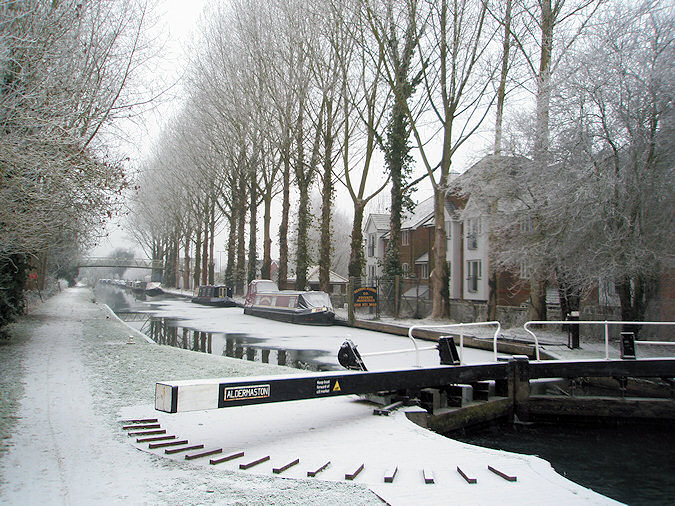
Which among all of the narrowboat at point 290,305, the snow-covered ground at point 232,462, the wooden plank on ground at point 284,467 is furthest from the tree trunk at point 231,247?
the wooden plank on ground at point 284,467

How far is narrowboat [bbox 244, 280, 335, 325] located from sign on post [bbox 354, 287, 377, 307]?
160cm

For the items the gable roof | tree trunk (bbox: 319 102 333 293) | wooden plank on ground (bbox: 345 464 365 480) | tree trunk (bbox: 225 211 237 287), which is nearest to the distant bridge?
tree trunk (bbox: 225 211 237 287)

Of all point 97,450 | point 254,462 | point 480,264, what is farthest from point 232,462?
point 480,264

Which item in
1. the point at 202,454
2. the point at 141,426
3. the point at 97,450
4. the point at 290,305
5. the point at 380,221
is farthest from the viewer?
the point at 380,221

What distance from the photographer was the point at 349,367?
33.2 feet

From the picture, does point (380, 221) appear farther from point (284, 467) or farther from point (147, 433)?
point (284, 467)

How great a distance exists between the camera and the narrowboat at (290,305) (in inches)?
1144

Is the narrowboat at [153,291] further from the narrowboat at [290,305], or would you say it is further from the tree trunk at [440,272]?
the tree trunk at [440,272]

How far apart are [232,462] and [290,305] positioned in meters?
24.4

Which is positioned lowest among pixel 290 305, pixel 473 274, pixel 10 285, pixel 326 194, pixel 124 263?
pixel 290 305

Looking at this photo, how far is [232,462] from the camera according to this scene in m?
6.76

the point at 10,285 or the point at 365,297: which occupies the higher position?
the point at 10,285

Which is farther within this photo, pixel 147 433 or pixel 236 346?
pixel 236 346

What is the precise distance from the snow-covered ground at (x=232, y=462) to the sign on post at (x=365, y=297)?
1723 cm
